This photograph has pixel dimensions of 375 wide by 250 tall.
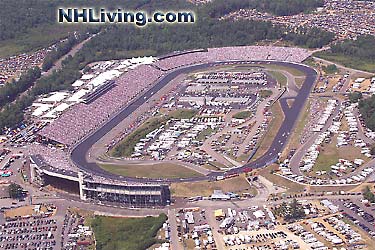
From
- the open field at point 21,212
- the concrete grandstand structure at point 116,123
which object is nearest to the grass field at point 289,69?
the concrete grandstand structure at point 116,123

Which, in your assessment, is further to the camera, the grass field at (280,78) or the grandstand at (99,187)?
the grass field at (280,78)

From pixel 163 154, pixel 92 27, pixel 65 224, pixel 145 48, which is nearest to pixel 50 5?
pixel 92 27

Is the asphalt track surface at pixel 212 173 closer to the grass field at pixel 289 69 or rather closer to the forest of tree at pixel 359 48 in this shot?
the grass field at pixel 289 69

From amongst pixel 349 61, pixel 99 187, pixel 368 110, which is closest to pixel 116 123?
pixel 99 187

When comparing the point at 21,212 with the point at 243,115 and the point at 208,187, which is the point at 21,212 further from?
the point at 243,115

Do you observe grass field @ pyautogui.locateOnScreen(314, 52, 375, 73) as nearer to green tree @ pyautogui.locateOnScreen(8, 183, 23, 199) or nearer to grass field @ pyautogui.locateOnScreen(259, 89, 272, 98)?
grass field @ pyautogui.locateOnScreen(259, 89, 272, 98)

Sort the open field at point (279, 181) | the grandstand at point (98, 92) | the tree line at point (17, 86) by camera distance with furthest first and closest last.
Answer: the tree line at point (17, 86) → the grandstand at point (98, 92) → the open field at point (279, 181)

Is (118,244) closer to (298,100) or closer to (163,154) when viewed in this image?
(163,154)
